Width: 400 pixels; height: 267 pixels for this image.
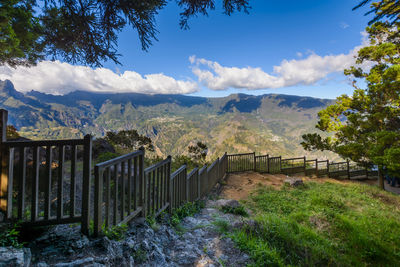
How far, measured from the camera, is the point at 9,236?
1.81 m

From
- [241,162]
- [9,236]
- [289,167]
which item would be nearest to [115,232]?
[9,236]

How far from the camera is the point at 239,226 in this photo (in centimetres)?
339

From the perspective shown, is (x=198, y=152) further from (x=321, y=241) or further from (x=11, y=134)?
(x=321, y=241)

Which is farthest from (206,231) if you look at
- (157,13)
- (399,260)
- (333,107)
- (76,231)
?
(333,107)

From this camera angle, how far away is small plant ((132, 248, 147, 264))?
6.72 ft

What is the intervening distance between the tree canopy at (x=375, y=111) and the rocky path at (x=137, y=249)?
9.27 meters

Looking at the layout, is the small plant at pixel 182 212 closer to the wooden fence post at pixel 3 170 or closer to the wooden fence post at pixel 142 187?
the wooden fence post at pixel 142 187

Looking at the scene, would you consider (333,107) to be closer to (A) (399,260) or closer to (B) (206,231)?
(A) (399,260)

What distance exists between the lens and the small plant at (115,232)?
7.16 feet

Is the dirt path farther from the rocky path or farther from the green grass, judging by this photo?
the rocky path

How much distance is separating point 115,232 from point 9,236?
0.96 meters

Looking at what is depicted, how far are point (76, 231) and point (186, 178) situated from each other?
2.85 metres

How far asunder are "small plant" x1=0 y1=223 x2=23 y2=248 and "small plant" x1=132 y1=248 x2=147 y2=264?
1.05 m

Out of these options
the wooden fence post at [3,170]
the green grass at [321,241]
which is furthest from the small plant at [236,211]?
the wooden fence post at [3,170]
